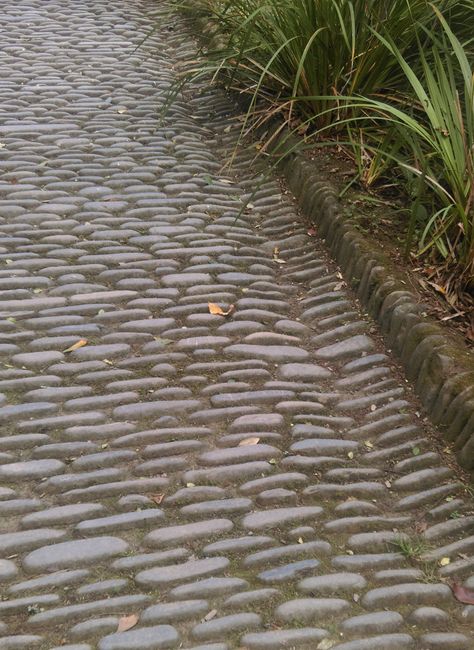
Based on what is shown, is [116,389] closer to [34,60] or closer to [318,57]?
[318,57]

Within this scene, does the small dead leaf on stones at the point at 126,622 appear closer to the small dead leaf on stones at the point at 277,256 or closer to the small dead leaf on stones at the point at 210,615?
the small dead leaf on stones at the point at 210,615

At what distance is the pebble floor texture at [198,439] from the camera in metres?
2.43

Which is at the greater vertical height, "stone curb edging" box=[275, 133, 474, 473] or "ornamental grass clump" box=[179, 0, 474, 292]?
"ornamental grass clump" box=[179, 0, 474, 292]

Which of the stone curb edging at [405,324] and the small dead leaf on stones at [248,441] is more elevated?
the stone curb edging at [405,324]

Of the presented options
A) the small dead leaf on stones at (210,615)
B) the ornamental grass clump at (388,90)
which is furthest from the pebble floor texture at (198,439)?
the ornamental grass clump at (388,90)

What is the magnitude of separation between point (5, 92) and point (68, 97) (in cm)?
52

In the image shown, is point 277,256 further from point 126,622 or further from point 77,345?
point 126,622

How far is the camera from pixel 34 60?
716 centimetres

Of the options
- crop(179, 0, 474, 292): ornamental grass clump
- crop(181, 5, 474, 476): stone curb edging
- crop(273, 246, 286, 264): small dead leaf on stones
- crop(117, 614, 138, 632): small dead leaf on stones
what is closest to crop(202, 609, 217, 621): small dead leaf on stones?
crop(117, 614, 138, 632): small dead leaf on stones

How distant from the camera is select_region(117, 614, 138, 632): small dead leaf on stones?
7.69ft

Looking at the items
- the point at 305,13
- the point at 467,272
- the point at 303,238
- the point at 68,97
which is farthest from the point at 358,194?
the point at 68,97

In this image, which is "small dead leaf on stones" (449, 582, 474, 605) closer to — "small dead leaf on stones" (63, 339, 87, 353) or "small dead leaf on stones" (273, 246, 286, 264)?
"small dead leaf on stones" (63, 339, 87, 353)

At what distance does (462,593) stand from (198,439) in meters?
1.15

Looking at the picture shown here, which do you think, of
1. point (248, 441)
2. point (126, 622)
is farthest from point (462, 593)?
point (126, 622)
